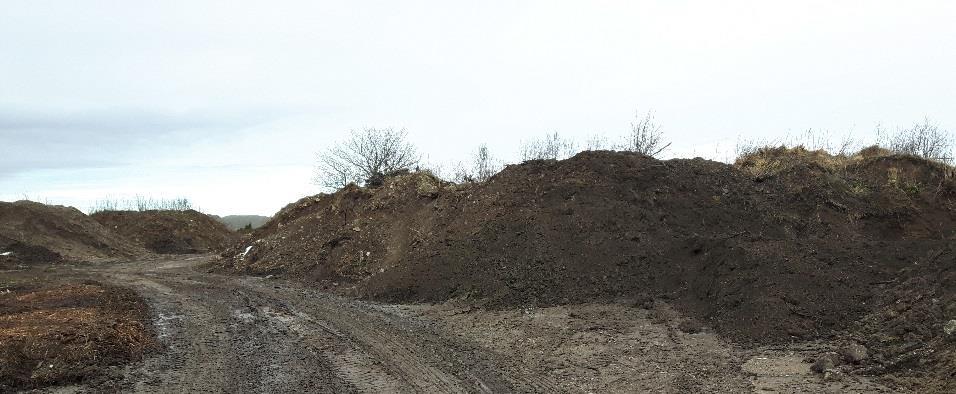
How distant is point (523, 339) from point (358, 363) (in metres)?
2.56

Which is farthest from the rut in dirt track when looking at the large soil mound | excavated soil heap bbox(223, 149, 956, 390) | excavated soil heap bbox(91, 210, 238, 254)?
excavated soil heap bbox(91, 210, 238, 254)

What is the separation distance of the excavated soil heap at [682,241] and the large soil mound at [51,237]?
13.0 meters

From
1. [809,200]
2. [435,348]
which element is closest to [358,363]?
[435,348]

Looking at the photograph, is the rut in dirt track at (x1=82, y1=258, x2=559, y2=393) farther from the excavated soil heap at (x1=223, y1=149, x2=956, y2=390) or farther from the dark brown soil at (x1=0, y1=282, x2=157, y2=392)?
the excavated soil heap at (x1=223, y1=149, x2=956, y2=390)

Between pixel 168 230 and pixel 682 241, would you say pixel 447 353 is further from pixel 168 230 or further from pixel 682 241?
pixel 168 230

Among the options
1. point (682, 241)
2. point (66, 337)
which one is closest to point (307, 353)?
point (66, 337)

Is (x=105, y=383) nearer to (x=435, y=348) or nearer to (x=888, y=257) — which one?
(x=435, y=348)

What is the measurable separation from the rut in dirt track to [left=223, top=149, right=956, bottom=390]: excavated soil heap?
2271mm

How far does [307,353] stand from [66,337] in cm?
309

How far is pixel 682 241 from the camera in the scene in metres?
11.4

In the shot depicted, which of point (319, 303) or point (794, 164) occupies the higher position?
point (794, 164)

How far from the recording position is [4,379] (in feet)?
20.1

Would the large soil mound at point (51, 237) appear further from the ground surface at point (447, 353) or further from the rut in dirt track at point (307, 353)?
the ground surface at point (447, 353)

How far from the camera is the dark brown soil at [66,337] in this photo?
6.37 metres
